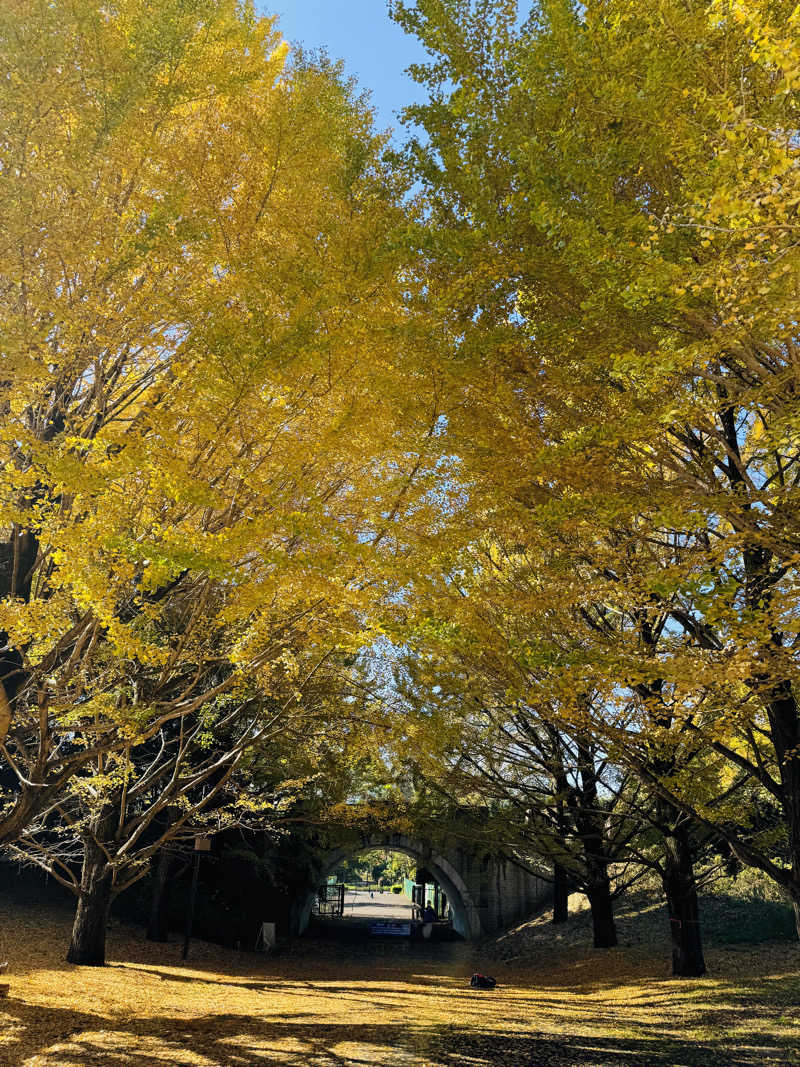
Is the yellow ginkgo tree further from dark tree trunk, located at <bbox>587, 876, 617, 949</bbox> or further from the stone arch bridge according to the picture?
the stone arch bridge

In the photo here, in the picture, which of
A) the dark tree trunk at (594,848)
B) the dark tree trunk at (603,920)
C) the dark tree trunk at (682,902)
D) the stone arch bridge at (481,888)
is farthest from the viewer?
the stone arch bridge at (481,888)

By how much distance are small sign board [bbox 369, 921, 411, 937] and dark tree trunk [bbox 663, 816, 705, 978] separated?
15486 millimetres

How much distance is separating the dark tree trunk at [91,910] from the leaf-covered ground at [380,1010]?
38 cm

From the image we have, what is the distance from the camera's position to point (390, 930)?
2475 cm

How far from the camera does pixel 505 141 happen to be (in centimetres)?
466

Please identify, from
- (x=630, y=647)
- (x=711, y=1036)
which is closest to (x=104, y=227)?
(x=630, y=647)

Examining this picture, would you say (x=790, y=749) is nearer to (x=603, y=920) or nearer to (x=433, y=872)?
(x=603, y=920)

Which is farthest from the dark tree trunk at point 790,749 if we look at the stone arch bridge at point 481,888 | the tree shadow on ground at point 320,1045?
the stone arch bridge at point 481,888

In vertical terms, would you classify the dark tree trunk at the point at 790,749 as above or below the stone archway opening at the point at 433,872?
above

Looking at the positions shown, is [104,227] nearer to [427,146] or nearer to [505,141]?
[427,146]

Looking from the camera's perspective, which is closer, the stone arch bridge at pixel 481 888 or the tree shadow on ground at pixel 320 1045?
the tree shadow on ground at pixel 320 1045

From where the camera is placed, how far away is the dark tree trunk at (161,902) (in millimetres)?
15164

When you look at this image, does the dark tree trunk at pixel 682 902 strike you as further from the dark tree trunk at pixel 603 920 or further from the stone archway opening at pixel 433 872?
the stone archway opening at pixel 433 872

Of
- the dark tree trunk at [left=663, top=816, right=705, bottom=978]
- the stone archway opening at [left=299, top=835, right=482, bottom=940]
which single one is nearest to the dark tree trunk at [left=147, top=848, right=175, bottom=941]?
the stone archway opening at [left=299, top=835, right=482, bottom=940]
